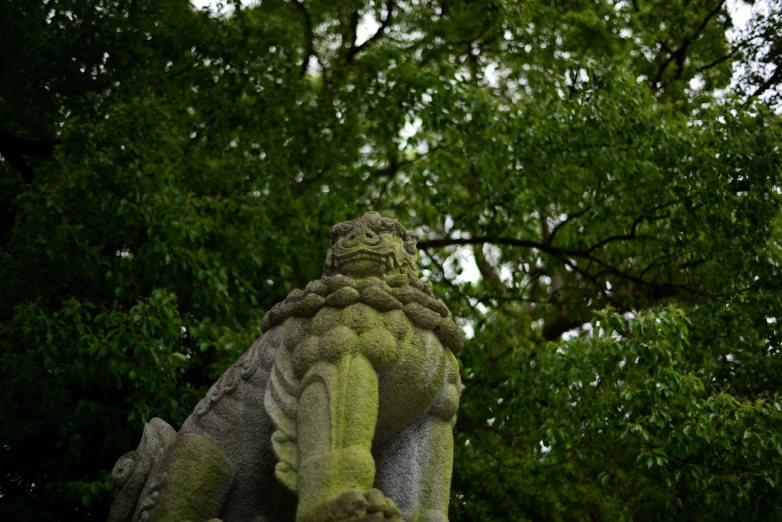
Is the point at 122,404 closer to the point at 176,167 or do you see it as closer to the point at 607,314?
the point at 176,167

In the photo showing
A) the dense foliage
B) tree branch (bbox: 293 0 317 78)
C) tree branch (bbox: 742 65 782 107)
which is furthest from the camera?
tree branch (bbox: 293 0 317 78)

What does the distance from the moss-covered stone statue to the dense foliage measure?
2.96 metres

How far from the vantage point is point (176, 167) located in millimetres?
9703

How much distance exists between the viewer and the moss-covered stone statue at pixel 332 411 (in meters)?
4.36

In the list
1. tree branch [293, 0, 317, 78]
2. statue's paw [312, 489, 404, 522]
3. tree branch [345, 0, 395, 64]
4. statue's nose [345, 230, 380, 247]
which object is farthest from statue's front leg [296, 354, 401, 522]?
tree branch [293, 0, 317, 78]

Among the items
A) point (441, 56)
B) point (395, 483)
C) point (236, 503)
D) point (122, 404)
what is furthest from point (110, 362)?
point (441, 56)

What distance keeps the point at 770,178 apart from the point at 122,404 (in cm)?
630

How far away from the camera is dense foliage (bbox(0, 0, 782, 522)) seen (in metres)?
8.16

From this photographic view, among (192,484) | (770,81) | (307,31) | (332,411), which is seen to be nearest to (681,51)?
(770,81)

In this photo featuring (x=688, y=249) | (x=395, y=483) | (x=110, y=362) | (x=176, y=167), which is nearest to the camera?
(x=395, y=483)

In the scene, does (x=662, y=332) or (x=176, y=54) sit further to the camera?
(x=176, y=54)

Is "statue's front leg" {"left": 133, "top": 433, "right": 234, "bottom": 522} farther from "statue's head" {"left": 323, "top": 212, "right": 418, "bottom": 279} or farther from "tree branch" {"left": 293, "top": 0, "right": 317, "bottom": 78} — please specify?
"tree branch" {"left": 293, "top": 0, "right": 317, "bottom": 78}

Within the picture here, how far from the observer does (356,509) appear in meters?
3.98

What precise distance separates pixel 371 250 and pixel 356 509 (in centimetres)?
142
